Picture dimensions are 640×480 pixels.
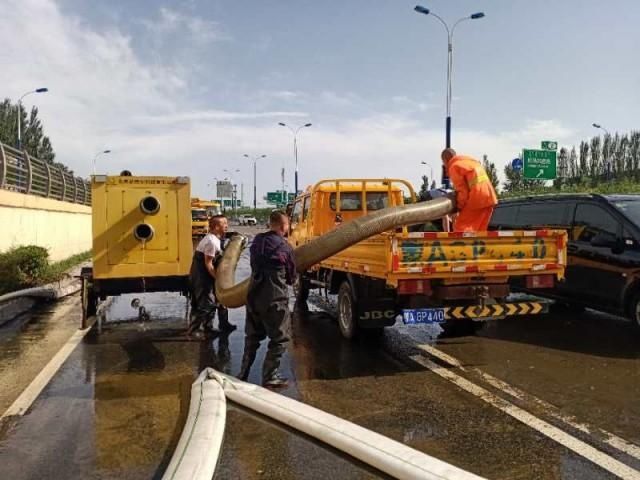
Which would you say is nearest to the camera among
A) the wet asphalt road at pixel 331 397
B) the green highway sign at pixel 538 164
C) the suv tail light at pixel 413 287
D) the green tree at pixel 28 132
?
the wet asphalt road at pixel 331 397

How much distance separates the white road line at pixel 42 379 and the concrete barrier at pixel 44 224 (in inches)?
190

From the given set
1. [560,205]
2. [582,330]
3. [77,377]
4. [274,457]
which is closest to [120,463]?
[274,457]

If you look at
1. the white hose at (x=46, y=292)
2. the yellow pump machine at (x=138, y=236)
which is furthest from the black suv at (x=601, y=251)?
the white hose at (x=46, y=292)

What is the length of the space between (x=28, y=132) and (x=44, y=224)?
220 ft

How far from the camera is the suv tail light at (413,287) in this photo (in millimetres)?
6246

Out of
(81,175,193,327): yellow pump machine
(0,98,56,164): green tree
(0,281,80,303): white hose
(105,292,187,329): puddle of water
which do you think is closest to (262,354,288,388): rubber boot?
(81,175,193,327): yellow pump machine

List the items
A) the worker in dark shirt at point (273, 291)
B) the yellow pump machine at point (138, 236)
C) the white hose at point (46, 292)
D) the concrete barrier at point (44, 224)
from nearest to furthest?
1. the worker in dark shirt at point (273, 291)
2. the yellow pump machine at point (138, 236)
3. the white hose at point (46, 292)
4. the concrete barrier at point (44, 224)

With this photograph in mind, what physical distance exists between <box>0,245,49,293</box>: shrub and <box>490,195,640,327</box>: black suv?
31.0 feet

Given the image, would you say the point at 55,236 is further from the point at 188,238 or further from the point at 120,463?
the point at 120,463

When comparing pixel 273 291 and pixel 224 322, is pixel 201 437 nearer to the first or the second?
pixel 273 291

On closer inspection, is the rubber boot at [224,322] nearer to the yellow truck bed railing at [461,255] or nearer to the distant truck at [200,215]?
the yellow truck bed railing at [461,255]

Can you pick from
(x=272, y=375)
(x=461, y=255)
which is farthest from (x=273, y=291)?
(x=461, y=255)

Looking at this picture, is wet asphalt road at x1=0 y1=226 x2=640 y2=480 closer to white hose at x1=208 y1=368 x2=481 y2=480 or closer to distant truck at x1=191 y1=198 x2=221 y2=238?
white hose at x1=208 y1=368 x2=481 y2=480

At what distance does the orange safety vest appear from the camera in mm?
7082
